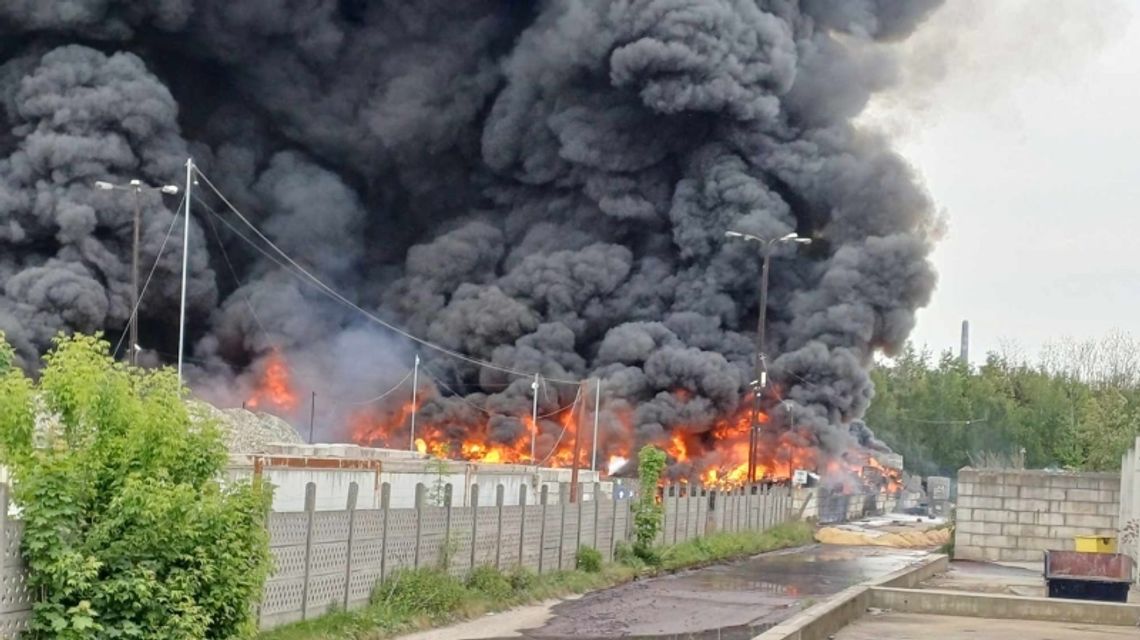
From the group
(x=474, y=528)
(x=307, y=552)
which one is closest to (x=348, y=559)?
(x=307, y=552)

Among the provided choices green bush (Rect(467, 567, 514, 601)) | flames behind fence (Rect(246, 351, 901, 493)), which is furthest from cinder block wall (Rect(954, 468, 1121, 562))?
flames behind fence (Rect(246, 351, 901, 493))

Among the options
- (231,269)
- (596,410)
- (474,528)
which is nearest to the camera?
(474,528)

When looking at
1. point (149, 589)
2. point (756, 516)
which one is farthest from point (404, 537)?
point (756, 516)

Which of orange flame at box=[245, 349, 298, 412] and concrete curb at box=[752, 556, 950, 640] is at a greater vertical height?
orange flame at box=[245, 349, 298, 412]

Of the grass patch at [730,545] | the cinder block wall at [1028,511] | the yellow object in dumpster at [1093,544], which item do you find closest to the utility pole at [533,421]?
the grass patch at [730,545]

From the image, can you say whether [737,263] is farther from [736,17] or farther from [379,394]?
[379,394]

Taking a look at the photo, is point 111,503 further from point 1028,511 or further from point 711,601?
point 1028,511

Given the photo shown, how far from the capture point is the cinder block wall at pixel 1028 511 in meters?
31.8

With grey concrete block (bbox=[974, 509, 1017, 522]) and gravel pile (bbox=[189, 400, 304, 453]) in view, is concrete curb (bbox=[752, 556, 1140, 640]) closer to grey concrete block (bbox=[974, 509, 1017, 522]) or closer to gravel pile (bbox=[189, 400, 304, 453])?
grey concrete block (bbox=[974, 509, 1017, 522])

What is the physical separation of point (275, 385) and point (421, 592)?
150ft

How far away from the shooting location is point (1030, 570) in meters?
30.3

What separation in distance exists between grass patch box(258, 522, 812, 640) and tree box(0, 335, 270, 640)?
11.3ft

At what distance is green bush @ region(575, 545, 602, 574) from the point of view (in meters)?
26.4

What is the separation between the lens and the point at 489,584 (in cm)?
2114
